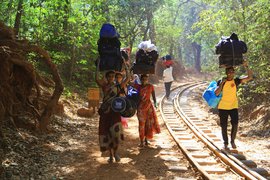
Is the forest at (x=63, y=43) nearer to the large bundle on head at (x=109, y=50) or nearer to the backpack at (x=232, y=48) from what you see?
the large bundle on head at (x=109, y=50)

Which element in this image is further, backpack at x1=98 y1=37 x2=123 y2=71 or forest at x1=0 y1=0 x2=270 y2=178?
forest at x1=0 y1=0 x2=270 y2=178

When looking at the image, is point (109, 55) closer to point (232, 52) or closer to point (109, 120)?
point (109, 120)

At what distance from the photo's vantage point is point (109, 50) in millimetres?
6797

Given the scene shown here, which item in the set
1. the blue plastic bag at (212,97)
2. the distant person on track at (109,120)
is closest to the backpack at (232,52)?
the blue plastic bag at (212,97)

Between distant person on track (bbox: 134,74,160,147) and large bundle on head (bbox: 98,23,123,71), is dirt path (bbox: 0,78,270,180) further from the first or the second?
large bundle on head (bbox: 98,23,123,71)

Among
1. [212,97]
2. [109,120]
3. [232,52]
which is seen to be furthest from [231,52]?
[109,120]

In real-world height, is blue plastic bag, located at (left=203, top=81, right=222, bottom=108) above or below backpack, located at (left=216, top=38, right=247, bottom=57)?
below

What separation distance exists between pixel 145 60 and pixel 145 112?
4.24 ft

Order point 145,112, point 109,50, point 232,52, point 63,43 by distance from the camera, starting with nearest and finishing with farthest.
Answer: point 109,50
point 232,52
point 145,112
point 63,43

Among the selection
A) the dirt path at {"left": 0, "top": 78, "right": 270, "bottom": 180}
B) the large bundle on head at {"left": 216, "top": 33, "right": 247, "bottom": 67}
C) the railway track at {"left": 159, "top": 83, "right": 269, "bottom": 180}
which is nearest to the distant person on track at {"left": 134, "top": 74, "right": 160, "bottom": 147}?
the dirt path at {"left": 0, "top": 78, "right": 270, "bottom": 180}

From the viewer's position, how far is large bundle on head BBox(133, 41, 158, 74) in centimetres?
791

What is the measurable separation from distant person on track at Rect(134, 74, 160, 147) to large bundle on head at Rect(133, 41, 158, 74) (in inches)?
8.9

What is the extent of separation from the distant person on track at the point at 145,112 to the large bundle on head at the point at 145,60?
0.74ft

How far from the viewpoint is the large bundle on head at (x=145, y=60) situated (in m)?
7.91
